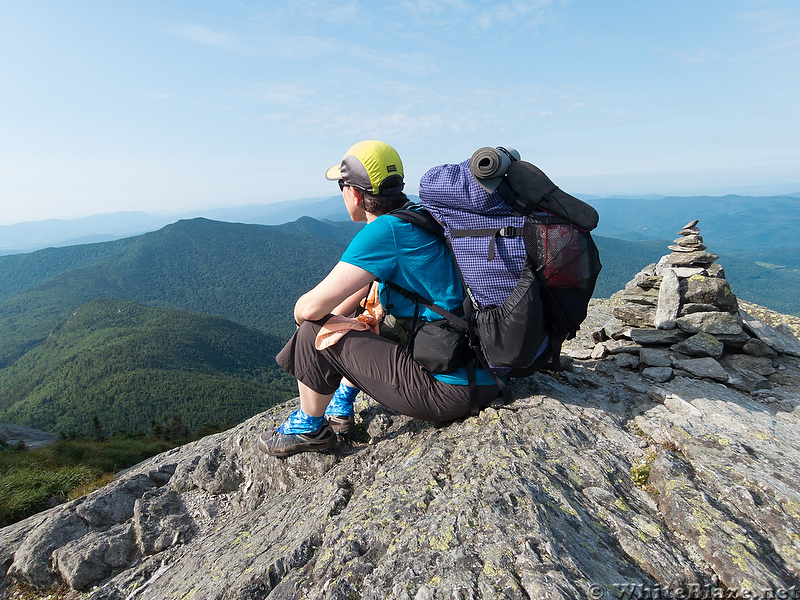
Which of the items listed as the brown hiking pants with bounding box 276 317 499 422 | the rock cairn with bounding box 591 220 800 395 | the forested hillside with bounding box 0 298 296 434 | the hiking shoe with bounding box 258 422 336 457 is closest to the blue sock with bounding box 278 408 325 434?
the hiking shoe with bounding box 258 422 336 457

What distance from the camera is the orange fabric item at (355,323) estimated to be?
14.2 feet

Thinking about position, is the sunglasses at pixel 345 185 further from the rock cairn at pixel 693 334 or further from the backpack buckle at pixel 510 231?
the rock cairn at pixel 693 334

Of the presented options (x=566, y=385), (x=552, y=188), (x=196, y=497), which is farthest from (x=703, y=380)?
(x=196, y=497)

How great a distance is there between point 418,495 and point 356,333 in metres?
1.68

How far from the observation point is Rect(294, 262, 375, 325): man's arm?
3.87 m

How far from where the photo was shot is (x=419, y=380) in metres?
4.23

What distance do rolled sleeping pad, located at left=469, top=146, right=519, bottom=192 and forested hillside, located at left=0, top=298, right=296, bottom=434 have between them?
92.0m

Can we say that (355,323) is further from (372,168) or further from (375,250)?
(372,168)

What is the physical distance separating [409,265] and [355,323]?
90 cm

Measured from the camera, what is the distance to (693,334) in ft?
23.8

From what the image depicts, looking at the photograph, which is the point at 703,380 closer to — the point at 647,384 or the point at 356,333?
the point at 647,384

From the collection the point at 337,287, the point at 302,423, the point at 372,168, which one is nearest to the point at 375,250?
the point at 337,287

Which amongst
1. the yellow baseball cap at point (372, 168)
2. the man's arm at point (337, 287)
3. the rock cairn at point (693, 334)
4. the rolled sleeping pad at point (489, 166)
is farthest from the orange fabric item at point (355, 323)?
the rock cairn at point (693, 334)

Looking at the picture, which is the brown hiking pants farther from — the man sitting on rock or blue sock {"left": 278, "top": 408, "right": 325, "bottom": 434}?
blue sock {"left": 278, "top": 408, "right": 325, "bottom": 434}
